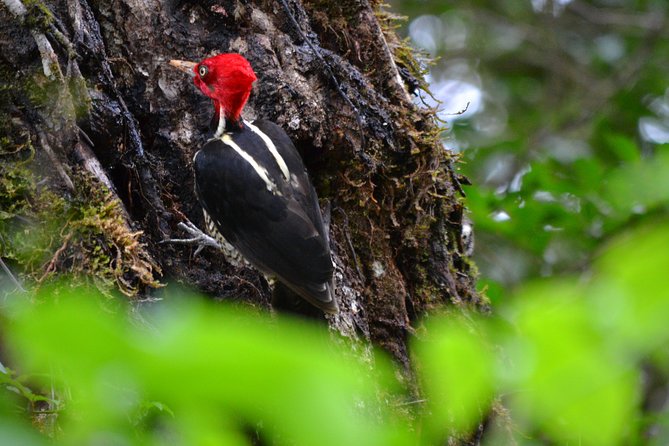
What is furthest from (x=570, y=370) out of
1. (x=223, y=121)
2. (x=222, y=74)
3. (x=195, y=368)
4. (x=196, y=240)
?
(x=223, y=121)

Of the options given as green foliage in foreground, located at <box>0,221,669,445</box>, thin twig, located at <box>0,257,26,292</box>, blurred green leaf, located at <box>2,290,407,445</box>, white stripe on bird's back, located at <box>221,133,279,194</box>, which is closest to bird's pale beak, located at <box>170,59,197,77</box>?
white stripe on bird's back, located at <box>221,133,279,194</box>

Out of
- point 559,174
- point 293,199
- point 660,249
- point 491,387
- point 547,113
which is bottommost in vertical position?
point 547,113

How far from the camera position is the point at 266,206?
11.1 feet

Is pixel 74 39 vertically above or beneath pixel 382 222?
above

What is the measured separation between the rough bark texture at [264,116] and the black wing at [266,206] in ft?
0.29

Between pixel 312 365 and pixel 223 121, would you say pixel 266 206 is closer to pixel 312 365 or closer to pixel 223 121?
pixel 223 121

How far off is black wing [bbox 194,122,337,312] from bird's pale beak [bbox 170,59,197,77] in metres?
0.29

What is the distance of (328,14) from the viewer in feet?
11.9

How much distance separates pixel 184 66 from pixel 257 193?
0.59 meters

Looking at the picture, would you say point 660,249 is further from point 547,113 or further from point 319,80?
point 547,113

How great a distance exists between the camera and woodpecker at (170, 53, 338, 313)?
317 centimetres

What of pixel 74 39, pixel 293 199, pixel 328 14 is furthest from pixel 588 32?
pixel 74 39

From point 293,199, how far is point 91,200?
2.76 ft

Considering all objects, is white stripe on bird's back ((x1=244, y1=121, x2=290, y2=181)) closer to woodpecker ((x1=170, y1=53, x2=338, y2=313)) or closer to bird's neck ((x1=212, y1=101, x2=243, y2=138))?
woodpecker ((x1=170, y1=53, x2=338, y2=313))
